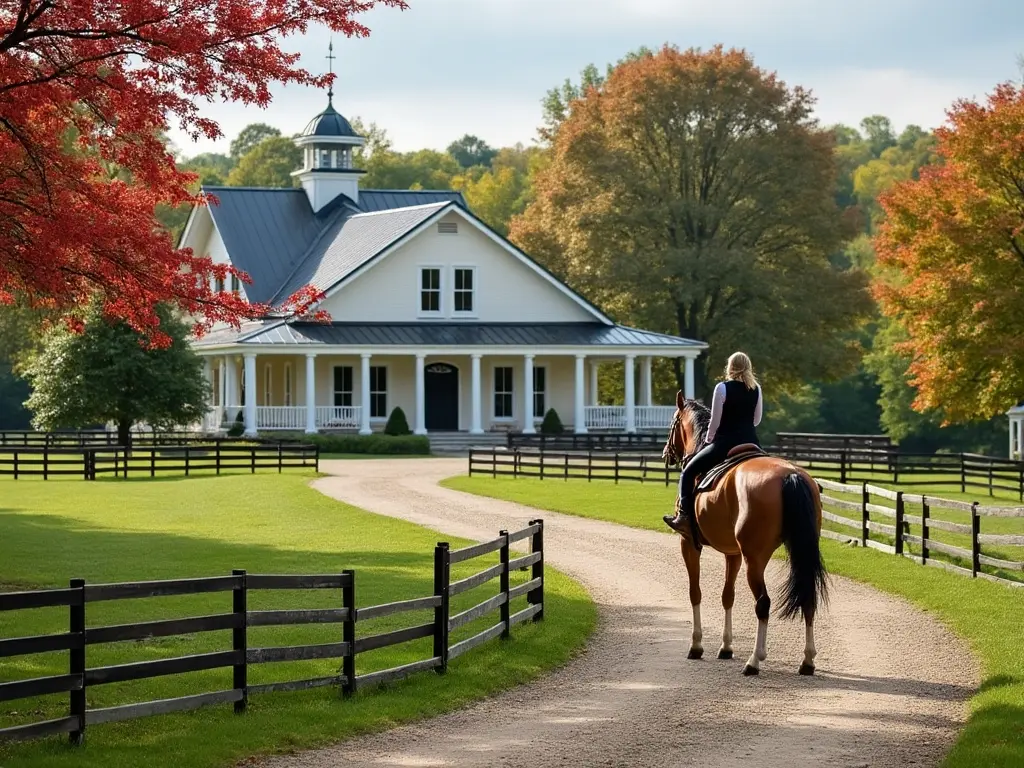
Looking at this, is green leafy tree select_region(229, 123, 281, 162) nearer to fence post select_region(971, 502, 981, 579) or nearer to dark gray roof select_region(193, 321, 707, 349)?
dark gray roof select_region(193, 321, 707, 349)

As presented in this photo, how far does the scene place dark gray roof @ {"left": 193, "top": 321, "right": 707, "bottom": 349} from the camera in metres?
54.8

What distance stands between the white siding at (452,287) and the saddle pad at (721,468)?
43.3m

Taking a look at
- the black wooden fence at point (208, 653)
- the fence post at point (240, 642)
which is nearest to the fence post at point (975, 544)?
the black wooden fence at point (208, 653)

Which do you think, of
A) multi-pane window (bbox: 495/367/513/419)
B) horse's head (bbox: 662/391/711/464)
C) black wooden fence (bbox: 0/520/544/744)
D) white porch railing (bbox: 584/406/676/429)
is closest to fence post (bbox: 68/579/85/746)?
black wooden fence (bbox: 0/520/544/744)

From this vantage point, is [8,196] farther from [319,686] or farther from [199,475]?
[199,475]

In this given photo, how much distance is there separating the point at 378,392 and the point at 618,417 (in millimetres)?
8893

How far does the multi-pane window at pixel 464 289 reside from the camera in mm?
58906

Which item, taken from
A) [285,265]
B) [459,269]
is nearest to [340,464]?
[459,269]

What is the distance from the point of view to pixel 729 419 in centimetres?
1404

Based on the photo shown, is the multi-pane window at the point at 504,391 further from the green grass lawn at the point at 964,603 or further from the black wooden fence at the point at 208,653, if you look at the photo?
the black wooden fence at the point at 208,653

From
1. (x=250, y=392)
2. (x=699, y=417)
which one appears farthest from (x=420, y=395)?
(x=699, y=417)

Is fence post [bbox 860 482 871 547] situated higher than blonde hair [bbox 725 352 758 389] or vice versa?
blonde hair [bbox 725 352 758 389]

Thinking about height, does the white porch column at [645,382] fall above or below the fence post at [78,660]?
above

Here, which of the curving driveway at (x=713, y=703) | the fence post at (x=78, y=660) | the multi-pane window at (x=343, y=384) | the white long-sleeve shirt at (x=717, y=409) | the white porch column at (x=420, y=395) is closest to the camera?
the fence post at (x=78, y=660)
